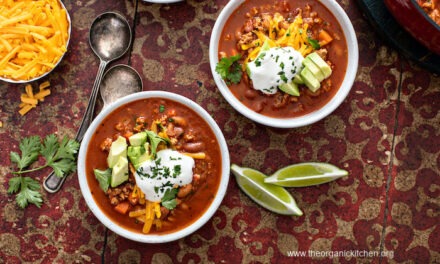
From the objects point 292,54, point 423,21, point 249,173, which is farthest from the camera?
point 249,173

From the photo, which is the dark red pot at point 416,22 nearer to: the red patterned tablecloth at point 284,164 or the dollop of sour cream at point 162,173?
the red patterned tablecloth at point 284,164

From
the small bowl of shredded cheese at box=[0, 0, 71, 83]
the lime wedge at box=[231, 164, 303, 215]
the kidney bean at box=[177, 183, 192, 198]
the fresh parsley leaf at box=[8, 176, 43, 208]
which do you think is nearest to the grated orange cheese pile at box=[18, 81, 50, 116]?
the small bowl of shredded cheese at box=[0, 0, 71, 83]

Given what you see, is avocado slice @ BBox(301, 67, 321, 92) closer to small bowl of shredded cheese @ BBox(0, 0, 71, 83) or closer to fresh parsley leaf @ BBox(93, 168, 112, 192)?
fresh parsley leaf @ BBox(93, 168, 112, 192)

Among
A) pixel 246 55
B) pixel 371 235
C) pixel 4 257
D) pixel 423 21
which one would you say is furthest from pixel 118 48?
pixel 371 235

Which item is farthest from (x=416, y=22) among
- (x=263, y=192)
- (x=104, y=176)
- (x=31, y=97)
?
(x=31, y=97)

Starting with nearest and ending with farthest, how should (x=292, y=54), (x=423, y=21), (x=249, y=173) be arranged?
(x=423, y=21) < (x=292, y=54) < (x=249, y=173)

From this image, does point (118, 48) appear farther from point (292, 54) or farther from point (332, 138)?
point (332, 138)

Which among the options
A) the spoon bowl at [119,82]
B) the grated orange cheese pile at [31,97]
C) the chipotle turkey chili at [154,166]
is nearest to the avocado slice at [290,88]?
the chipotle turkey chili at [154,166]
